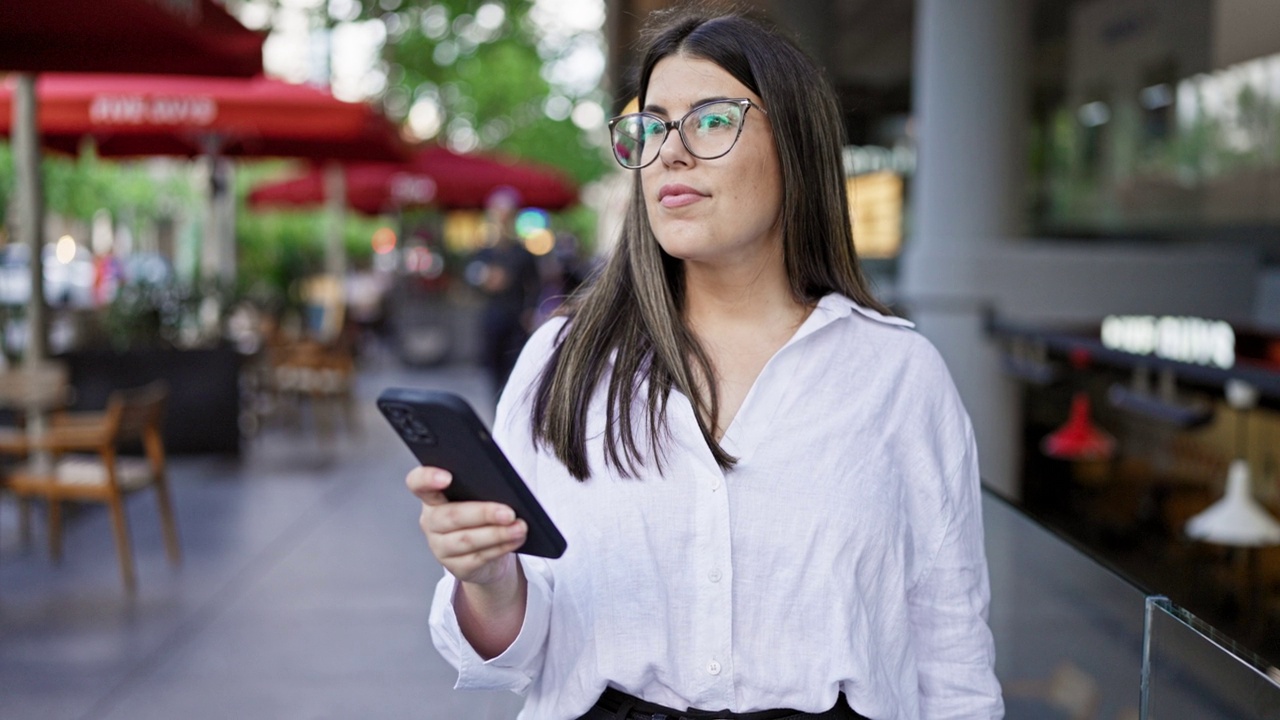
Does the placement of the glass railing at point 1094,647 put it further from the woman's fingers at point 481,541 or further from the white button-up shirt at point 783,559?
the woman's fingers at point 481,541

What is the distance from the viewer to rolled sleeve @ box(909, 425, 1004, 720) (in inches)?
75.9

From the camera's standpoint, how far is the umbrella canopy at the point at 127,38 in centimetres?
597

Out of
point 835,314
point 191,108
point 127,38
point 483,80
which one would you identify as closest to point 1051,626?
A: point 835,314

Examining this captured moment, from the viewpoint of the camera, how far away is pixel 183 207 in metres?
40.9

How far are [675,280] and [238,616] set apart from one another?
456 centimetres

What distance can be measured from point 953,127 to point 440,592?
725 cm

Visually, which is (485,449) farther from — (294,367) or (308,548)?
(294,367)

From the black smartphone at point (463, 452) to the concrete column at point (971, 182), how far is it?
23.0 ft

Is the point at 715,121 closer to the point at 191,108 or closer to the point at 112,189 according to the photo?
the point at 191,108

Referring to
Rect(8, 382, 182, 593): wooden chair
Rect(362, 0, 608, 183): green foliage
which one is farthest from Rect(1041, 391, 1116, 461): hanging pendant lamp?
Rect(362, 0, 608, 183): green foliage

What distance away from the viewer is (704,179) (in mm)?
1858

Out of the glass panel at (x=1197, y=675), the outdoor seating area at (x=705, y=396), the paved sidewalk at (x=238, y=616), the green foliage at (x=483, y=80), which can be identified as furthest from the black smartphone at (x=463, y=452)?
the green foliage at (x=483, y=80)

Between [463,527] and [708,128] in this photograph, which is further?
[708,128]

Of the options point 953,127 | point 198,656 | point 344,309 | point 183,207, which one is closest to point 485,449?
point 198,656
